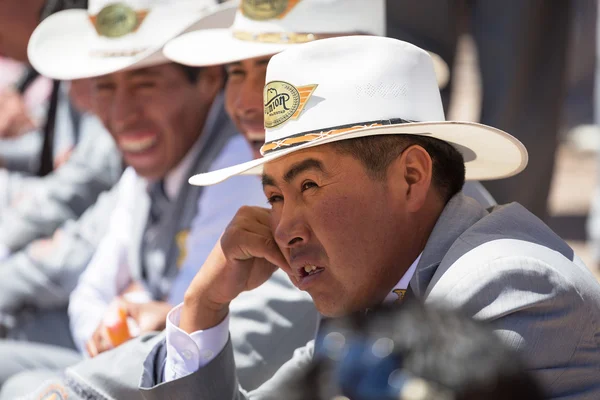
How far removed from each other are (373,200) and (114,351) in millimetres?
894

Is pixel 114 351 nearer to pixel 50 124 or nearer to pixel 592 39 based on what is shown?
pixel 50 124

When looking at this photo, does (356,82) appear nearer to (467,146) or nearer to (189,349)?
(467,146)

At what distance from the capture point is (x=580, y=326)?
1757 mm

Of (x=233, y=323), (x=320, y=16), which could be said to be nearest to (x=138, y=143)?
(x=320, y=16)

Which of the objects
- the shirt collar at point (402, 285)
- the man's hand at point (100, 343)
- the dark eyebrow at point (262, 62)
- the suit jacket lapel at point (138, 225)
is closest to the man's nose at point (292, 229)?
the shirt collar at point (402, 285)

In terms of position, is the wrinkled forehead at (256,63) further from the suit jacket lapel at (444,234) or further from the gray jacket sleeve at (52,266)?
the gray jacket sleeve at (52,266)

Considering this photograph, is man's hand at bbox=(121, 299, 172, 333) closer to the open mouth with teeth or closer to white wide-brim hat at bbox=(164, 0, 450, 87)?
white wide-brim hat at bbox=(164, 0, 450, 87)

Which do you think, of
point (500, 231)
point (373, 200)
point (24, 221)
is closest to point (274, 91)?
point (373, 200)

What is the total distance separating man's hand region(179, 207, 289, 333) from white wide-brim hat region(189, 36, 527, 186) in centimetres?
30

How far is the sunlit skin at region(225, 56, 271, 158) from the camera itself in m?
3.07

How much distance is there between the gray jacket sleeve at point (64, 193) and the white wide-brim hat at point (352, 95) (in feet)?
8.99

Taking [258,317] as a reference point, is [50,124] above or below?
below

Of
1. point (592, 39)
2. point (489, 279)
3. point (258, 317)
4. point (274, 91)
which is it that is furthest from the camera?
point (592, 39)

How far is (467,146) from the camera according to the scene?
2.26 m
